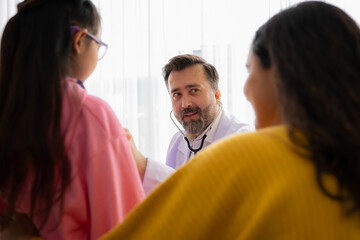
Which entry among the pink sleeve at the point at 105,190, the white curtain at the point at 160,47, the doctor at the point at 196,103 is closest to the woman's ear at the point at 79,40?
the pink sleeve at the point at 105,190

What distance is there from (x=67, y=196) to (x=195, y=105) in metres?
1.43

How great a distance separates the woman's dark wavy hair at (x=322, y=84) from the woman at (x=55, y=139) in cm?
42

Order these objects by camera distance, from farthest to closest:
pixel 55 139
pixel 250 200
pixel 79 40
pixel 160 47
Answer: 1. pixel 160 47
2. pixel 79 40
3. pixel 55 139
4. pixel 250 200

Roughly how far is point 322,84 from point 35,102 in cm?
60

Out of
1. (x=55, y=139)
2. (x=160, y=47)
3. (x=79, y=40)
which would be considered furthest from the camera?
(x=160, y=47)

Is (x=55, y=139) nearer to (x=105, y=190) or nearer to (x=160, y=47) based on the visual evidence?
(x=105, y=190)

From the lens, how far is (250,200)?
0.59m

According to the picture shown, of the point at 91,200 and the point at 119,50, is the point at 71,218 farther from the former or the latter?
the point at 119,50

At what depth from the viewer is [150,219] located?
26.4 inches

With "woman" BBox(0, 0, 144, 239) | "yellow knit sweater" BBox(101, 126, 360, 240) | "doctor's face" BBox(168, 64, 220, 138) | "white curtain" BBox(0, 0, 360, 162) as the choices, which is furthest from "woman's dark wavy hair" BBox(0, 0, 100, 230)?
"white curtain" BBox(0, 0, 360, 162)

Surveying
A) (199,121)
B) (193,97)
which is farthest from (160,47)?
(199,121)

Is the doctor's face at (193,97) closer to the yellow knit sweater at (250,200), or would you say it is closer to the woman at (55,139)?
the woman at (55,139)

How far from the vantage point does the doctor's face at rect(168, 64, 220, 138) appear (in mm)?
2143

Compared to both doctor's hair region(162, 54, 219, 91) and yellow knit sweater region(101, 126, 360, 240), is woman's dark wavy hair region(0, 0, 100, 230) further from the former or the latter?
doctor's hair region(162, 54, 219, 91)
